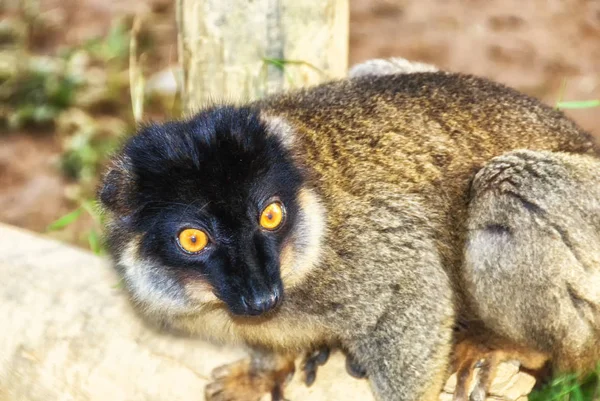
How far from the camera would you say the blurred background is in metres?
9.12

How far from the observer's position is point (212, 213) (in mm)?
4023

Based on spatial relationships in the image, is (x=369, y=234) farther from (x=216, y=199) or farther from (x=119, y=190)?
(x=119, y=190)

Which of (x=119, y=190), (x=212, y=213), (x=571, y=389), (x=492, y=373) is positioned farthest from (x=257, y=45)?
(x=571, y=389)

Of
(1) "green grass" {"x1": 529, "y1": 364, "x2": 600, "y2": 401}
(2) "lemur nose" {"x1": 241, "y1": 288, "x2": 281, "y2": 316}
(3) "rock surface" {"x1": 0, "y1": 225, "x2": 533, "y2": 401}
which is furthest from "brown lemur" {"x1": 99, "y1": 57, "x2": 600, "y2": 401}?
(1) "green grass" {"x1": 529, "y1": 364, "x2": 600, "y2": 401}

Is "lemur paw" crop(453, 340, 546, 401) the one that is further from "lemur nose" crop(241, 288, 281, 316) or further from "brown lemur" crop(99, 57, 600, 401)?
"lemur nose" crop(241, 288, 281, 316)

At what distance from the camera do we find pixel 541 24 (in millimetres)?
9891

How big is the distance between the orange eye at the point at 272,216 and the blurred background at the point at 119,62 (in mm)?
4749

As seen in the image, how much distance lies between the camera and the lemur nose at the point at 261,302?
3.91 metres

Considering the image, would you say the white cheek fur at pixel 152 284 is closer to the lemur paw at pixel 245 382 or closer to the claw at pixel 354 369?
the lemur paw at pixel 245 382

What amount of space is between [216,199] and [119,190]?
0.63 m

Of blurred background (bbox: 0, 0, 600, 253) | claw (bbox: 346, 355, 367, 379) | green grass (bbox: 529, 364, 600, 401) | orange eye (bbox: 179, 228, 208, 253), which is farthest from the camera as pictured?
blurred background (bbox: 0, 0, 600, 253)

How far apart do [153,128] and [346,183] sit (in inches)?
43.1

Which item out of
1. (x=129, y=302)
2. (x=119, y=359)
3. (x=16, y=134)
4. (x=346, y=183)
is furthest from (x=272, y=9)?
(x=16, y=134)

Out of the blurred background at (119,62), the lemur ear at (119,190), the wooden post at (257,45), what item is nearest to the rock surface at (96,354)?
the lemur ear at (119,190)
